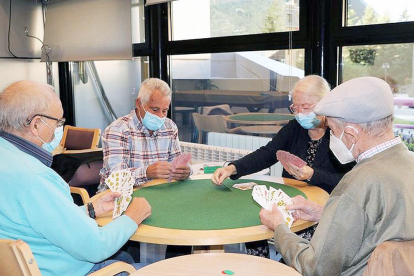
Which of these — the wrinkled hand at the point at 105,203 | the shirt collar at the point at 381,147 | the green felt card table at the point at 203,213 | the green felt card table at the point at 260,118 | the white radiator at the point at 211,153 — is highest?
the shirt collar at the point at 381,147

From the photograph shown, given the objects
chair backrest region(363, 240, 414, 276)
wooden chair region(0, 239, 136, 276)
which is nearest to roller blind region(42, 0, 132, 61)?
wooden chair region(0, 239, 136, 276)

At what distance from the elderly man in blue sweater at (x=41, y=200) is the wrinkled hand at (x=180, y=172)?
0.91 meters

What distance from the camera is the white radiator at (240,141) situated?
4.27 m

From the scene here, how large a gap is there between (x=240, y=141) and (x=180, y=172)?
173 cm

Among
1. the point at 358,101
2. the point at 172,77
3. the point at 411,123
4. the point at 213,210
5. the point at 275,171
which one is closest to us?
the point at 358,101

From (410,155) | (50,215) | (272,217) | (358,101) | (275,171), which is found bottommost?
(275,171)

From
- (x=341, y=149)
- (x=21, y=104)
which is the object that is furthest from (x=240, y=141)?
(x=21, y=104)

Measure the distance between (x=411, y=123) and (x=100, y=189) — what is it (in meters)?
2.30

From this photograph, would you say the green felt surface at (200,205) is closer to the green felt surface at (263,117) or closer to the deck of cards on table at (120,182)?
the deck of cards on table at (120,182)

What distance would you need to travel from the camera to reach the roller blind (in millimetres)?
5391

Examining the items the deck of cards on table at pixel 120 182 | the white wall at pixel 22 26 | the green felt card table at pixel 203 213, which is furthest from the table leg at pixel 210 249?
the white wall at pixel 22 26

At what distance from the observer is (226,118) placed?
4.88 meters

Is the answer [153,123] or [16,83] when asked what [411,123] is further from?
[16,83]

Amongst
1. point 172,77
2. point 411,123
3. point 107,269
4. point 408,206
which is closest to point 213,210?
point 107,269
